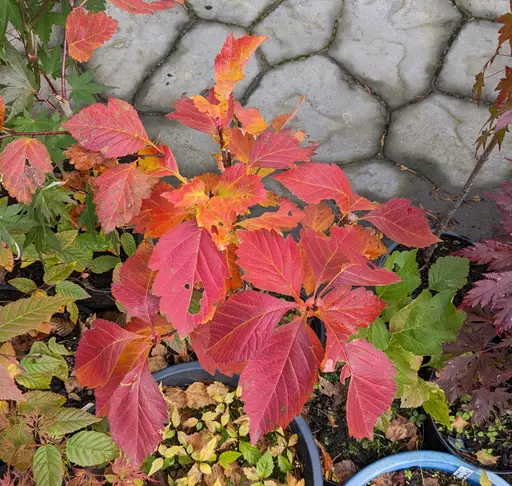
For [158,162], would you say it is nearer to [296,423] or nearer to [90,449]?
[90,449]

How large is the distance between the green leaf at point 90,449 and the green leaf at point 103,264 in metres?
0.53

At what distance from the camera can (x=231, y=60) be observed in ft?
2.57

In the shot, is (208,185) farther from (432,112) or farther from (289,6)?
(289,6)

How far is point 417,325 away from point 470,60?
5.14ft

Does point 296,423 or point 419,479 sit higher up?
point 296,423

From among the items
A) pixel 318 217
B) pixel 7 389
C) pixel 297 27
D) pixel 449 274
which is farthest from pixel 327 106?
pixel 7 389

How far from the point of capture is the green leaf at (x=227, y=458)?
1476 mm

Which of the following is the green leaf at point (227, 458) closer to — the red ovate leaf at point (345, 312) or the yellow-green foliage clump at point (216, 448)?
the yellow-green foliage clump at point (216, 448)

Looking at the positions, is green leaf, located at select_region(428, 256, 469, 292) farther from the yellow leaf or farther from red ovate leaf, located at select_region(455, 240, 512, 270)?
the yellow leaf

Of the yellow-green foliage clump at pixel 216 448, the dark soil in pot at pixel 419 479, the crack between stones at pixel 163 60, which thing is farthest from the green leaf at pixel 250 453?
the crack between stones at pixel 163 60

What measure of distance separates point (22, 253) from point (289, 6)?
1.73 meters

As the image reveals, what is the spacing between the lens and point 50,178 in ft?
4.23

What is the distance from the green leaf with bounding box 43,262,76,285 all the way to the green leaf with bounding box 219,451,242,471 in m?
0.71

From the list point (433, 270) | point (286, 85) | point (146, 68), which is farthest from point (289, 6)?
point (433, 270)
